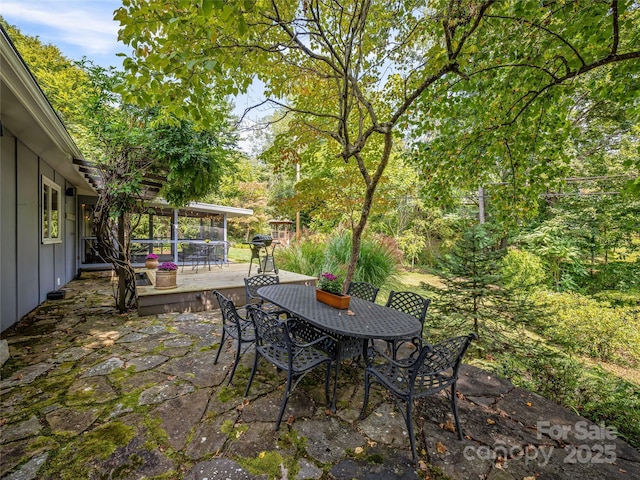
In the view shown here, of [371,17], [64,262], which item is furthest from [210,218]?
[371,17]

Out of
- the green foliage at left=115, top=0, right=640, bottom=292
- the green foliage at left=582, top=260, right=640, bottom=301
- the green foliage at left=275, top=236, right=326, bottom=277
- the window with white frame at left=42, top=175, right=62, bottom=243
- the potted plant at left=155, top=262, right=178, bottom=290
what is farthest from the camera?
the green foliage at left=582, top=260, right=640, bottom=301

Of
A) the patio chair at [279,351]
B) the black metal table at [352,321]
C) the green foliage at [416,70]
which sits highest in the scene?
the green foliage at [416,70]

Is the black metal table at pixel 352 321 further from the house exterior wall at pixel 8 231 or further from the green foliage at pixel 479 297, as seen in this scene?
the house exterior wall at pixel 8 231

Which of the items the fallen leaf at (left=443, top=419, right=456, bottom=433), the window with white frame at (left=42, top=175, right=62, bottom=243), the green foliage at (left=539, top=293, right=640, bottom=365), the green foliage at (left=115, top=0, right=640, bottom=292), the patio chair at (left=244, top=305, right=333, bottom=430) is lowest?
the green foliage at (left=539, top=293, right=640, bottom=365)

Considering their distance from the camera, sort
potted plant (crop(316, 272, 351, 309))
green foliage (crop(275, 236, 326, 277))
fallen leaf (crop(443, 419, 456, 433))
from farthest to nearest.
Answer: green foliage (crop(275, 236, 326, 277)), potted plant (crop(316, 272, 351, 309)), fallen leaf (crop(443, 419, 456, 433))

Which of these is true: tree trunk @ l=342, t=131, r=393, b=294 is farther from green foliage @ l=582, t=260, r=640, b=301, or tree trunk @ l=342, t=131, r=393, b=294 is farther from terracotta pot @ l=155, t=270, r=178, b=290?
green foliage @ l=582, t=260, r=640, b=301

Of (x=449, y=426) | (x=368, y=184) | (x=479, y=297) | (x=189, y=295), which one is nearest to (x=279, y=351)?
(x=449, y=426)

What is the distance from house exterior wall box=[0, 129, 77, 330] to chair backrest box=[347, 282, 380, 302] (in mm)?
4599

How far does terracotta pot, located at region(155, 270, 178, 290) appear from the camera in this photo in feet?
16.0

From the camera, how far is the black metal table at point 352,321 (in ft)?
7.07

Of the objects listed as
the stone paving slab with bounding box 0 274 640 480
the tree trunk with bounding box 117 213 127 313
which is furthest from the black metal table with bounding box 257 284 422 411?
the tree trunk with bounding box 117 213 127 313

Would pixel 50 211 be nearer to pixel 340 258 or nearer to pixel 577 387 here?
pixel 340 258

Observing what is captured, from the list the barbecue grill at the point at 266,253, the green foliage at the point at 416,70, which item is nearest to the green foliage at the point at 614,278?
the green foliage at the point at 416,70

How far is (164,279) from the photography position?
194 inches
